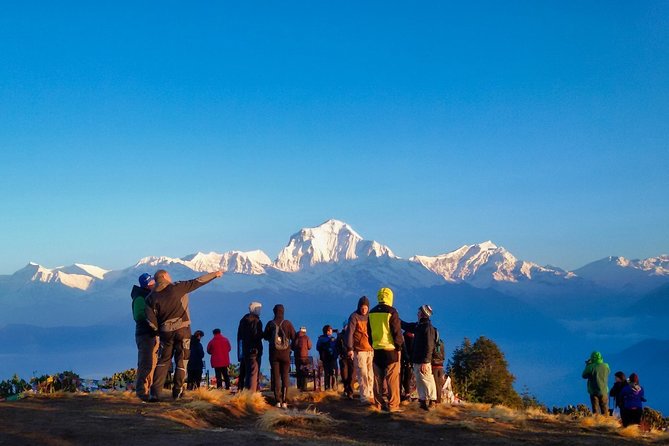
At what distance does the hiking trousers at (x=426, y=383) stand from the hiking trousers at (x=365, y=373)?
1.06m

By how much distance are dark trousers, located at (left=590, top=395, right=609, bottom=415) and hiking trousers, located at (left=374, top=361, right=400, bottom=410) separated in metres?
6.13

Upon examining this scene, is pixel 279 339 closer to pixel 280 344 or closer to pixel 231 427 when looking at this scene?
pixel 280 344

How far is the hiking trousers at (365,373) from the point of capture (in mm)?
13414

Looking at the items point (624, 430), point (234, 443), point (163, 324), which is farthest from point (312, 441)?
point (624, 430)

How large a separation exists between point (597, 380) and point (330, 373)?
656 cm

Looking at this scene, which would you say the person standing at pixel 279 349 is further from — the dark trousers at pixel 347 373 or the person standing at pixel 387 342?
the dark trousers at pixel 347 373

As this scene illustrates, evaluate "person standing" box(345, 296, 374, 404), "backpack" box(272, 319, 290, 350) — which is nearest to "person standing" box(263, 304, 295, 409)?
"backpack" box(272, 319, 290, 350)

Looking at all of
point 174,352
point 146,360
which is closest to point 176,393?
point 146,360

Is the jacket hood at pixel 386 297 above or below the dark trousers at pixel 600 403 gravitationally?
above

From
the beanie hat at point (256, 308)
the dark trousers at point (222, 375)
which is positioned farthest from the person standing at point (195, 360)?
the beanie hat at point (256, 308)

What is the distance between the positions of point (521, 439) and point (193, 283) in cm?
593

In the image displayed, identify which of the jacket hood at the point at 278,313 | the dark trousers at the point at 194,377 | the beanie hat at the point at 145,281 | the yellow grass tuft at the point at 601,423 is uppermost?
the beanie hat at the point at 145,281

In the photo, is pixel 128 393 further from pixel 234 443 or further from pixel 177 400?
pixel 234 443

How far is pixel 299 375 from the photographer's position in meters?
16.2
